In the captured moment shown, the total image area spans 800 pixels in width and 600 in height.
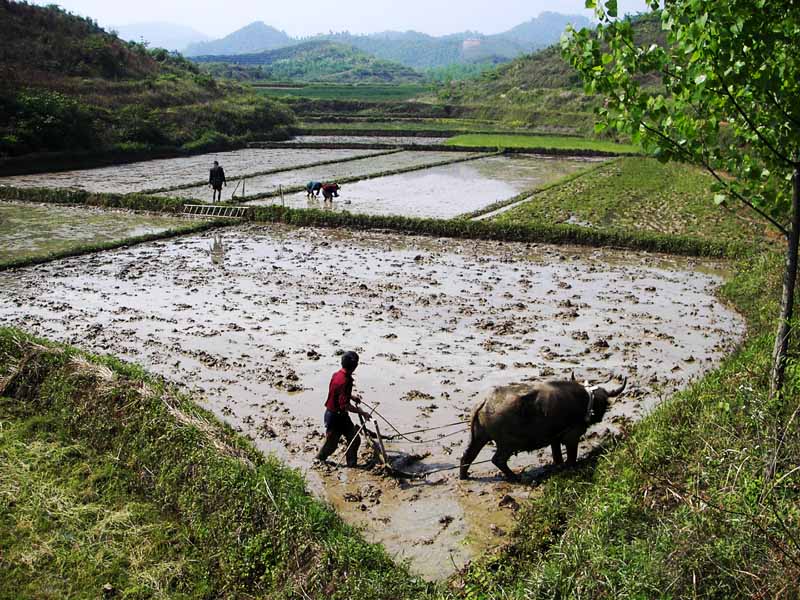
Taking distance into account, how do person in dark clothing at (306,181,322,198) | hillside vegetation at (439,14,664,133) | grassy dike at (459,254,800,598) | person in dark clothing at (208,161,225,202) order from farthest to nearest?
hillside vegetation at (439,14,664,133)
person in dark clothing at (306,181,322,198)
person in dark clothing at (208,161,225,202)
grassy dike at (459,254,800,598)

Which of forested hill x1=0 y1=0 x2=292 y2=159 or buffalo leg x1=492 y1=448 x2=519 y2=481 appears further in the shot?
forested hill x1=0 y1=0 x2=292 y2=159

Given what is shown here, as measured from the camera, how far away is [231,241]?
58.2 feet

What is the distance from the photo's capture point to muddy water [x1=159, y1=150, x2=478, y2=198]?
80.9 ft

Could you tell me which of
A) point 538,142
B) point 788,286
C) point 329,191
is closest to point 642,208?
point 329,191

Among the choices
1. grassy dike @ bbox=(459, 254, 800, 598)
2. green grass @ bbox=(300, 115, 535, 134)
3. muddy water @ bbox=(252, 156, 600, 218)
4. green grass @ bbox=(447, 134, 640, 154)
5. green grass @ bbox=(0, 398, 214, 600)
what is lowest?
green grass @ bbox=(0, 398, 214, 600)

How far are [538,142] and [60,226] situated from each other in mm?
28033

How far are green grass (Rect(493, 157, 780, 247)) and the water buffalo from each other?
32.6 feet

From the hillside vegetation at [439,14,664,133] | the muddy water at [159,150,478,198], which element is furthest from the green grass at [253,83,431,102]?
the muddy water at [159,150,478,198]

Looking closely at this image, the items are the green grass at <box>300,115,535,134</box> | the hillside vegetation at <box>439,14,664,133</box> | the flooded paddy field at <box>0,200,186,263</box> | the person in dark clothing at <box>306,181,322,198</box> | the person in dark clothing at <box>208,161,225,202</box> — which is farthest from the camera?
the hillside vegetation at <box>439,14,664,133</box>

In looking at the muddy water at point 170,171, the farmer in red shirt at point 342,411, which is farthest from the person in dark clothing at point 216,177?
the farmer in red shirt at point 342,411

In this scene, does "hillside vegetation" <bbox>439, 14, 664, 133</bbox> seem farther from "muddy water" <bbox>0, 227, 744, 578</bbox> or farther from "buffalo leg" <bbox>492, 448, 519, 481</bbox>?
"buffalo leg" <bbox>492, 448, 519, 481</bbox>

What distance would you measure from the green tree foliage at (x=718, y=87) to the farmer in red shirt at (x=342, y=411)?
129 inches

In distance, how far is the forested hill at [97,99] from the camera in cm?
2931

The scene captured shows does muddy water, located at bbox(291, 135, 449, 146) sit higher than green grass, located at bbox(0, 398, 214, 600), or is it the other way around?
muddy water, located at bbox(291, 135, 449, 146)
